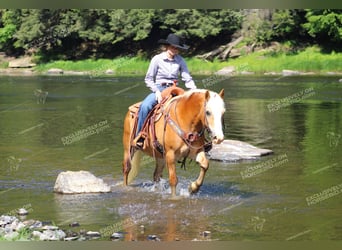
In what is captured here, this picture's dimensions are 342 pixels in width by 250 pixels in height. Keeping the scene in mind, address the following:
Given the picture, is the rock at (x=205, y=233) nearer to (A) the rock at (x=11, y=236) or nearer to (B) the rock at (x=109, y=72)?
(A) the rock at (x=11, y=236)

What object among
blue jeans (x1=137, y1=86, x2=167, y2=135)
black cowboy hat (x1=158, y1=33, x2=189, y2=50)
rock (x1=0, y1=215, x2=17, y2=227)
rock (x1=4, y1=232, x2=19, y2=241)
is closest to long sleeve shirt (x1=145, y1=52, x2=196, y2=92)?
blue jeans (x1=137, y1=86, x2=167, y2=135)

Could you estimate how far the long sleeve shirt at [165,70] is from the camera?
13.4 metres

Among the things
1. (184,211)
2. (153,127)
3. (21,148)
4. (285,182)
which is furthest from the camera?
(21,148)

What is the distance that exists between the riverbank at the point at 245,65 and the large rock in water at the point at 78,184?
49.6 m

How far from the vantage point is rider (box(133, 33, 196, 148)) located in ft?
43.2

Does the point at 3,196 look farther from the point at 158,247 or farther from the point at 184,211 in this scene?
the point at 158,247

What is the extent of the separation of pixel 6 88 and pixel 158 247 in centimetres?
4551

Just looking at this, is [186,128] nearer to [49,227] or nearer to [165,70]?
[165,70]

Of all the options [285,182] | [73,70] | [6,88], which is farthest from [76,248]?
[73,70]

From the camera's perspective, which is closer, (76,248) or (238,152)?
(76,248)

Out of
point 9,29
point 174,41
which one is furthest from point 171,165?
point 9,29

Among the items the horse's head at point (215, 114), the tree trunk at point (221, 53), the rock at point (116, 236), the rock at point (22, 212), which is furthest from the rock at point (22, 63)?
the rock at point (116, 236)

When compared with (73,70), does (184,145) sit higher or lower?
higher

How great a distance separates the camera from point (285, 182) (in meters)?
14.9
